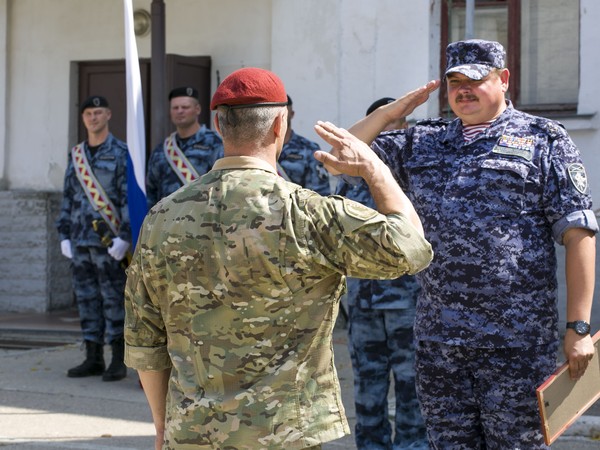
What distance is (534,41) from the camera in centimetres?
1044

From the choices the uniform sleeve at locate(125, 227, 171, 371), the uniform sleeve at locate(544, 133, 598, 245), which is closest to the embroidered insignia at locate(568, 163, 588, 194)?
the uniform sleeve at locate(544, 133, 598, 245)

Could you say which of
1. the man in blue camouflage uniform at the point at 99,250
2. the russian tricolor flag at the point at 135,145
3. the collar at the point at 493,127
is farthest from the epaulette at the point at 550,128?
the man in blue camouflage uniform at the point at 99,250

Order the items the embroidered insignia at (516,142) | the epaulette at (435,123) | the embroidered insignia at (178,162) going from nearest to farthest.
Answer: the embroidered insignia at (516,142)
the epaulette at (435,123)
the embroidered insignia at (178,162)

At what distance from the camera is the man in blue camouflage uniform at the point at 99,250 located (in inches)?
344

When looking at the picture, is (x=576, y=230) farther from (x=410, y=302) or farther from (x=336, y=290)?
(x=410, y=302)

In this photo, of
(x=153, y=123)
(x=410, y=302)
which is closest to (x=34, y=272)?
(x=153, y=123)

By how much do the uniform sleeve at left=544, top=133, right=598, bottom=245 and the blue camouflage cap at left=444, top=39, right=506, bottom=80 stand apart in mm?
368

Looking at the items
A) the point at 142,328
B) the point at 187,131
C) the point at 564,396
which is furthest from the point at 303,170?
the point at 142,328

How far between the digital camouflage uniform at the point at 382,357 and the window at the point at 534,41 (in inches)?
191

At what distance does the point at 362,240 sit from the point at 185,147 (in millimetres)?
5317

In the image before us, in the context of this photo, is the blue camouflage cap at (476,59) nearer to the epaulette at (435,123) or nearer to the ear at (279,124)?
the epaulette at (435,123)

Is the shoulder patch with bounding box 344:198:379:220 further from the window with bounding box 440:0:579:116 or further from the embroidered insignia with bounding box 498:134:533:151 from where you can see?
the window with bounding box 440:0:579:116

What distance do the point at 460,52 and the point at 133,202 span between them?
165 inches

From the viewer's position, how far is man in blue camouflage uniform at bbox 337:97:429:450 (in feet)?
19.2
